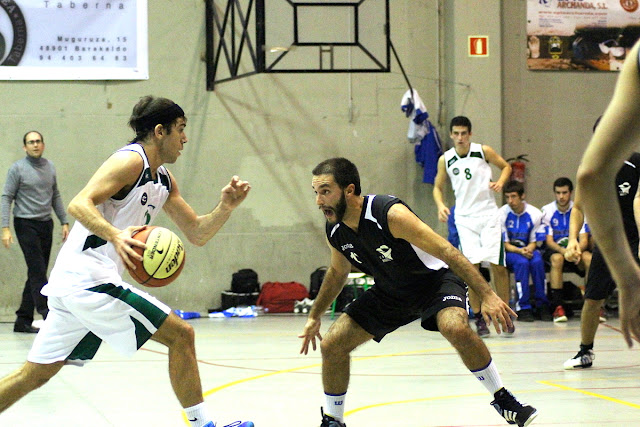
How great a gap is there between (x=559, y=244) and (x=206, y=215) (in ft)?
22.5

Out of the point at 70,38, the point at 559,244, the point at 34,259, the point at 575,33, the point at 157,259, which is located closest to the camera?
the point at 157,259

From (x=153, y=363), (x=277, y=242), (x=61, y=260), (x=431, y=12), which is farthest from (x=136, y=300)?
(x=431, y=12)

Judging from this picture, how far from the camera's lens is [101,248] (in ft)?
13.0

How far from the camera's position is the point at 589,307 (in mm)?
6238

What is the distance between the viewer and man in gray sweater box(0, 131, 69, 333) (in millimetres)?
8922

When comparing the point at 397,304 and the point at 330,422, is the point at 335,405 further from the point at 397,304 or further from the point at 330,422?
the point at 397,304

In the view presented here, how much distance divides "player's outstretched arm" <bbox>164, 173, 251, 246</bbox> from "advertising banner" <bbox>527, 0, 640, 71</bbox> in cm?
814

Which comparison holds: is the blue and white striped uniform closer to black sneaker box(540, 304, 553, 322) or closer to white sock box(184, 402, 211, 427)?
black sneaker box(540, 304, 553, 322)

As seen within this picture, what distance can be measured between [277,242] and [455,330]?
7322 mm

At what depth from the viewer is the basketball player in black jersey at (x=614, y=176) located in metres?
1.52

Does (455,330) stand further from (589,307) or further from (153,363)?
(153,363)

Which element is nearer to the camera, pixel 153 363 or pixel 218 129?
pixel 153 363

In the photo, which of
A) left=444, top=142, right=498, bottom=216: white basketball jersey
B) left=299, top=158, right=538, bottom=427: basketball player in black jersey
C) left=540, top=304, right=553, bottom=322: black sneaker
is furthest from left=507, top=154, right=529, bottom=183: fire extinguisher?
left=299, top=158, right=538, bottom=427: basketball player in black jersey

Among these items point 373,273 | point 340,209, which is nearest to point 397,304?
point 373,273
